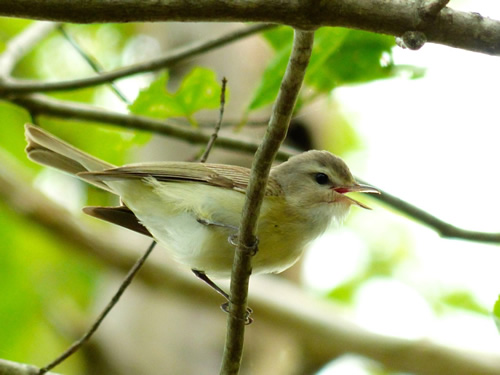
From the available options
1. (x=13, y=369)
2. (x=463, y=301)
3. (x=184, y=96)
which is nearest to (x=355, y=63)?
(x=184, y=96)

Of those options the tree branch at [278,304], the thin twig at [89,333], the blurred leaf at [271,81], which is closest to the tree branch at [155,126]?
the blurred leaf at [271,81]

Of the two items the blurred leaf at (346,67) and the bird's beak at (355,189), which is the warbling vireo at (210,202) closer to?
the bird's beak at (355,189)

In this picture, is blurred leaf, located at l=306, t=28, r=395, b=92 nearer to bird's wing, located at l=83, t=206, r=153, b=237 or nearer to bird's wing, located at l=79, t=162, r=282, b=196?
bird's wing, located at l=79, t=162, r=282, b=196

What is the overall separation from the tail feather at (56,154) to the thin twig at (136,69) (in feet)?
1.42

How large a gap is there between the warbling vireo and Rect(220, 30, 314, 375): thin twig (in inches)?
24.5

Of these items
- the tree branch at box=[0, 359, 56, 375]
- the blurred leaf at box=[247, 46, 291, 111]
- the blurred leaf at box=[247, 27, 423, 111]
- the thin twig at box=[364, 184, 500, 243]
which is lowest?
the tree branch at box=[0, 359, 56, 375]

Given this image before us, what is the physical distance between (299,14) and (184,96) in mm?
2177

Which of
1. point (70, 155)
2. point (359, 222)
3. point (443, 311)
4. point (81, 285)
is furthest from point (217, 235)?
point (359, 222)

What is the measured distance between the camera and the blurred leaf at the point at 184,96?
171 inches

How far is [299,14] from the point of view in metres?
2.31

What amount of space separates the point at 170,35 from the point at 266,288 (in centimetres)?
337

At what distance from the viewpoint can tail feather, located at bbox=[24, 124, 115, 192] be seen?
165 inches

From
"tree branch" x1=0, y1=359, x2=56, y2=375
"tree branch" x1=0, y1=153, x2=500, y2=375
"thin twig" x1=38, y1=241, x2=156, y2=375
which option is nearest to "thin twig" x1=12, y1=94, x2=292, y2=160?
"thin twig" x1=38, y1=241, x2=156, y2=375

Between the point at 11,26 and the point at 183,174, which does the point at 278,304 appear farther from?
the point at 11,26
